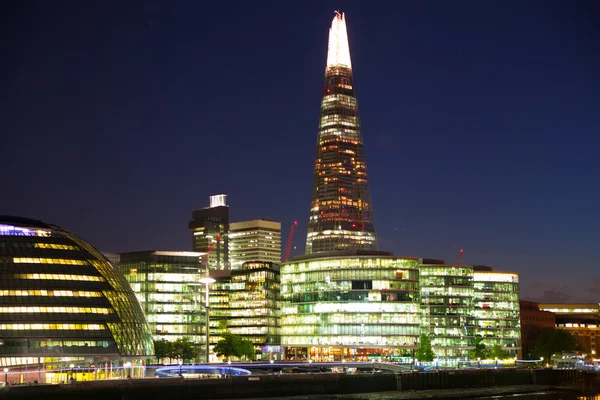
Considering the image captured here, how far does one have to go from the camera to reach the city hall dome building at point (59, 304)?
449 feet

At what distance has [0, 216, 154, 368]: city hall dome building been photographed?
137 m

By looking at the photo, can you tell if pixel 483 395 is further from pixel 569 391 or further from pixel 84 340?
pixel 84 340

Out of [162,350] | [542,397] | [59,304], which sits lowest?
[542,397]

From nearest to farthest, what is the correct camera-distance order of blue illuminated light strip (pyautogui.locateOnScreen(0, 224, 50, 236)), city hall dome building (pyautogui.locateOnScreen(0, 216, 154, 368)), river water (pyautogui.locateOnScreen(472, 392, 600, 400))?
city hall dome building (pyautogui.locateOnScreen(0, 216, 154, 368)), river water (pyautogui.locateOnScreen(472, 392, 600, 400)), blue illuminated light strip (pyautogui.locateOnScreen(0, 224, 50, 236))

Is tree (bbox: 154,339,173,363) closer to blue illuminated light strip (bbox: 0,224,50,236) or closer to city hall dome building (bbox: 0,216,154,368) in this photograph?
city hall dome building (bbox: 0,216,154,368)

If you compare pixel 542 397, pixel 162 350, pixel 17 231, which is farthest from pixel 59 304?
pixel 542 397

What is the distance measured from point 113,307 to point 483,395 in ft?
203

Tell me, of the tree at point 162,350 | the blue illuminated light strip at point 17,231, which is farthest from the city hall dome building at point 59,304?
the tree at point 162,350

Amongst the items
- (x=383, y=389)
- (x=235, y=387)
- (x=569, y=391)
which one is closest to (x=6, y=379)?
(x=235, y=387)

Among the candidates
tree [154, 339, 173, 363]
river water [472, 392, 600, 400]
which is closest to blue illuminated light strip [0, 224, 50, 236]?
tree [154, 339, 173, 363]

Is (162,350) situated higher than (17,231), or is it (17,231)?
(17,231)

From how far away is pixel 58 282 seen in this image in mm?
145125

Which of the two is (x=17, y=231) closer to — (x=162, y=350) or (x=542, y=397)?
(x=162, y=350)

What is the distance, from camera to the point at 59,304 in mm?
142500
